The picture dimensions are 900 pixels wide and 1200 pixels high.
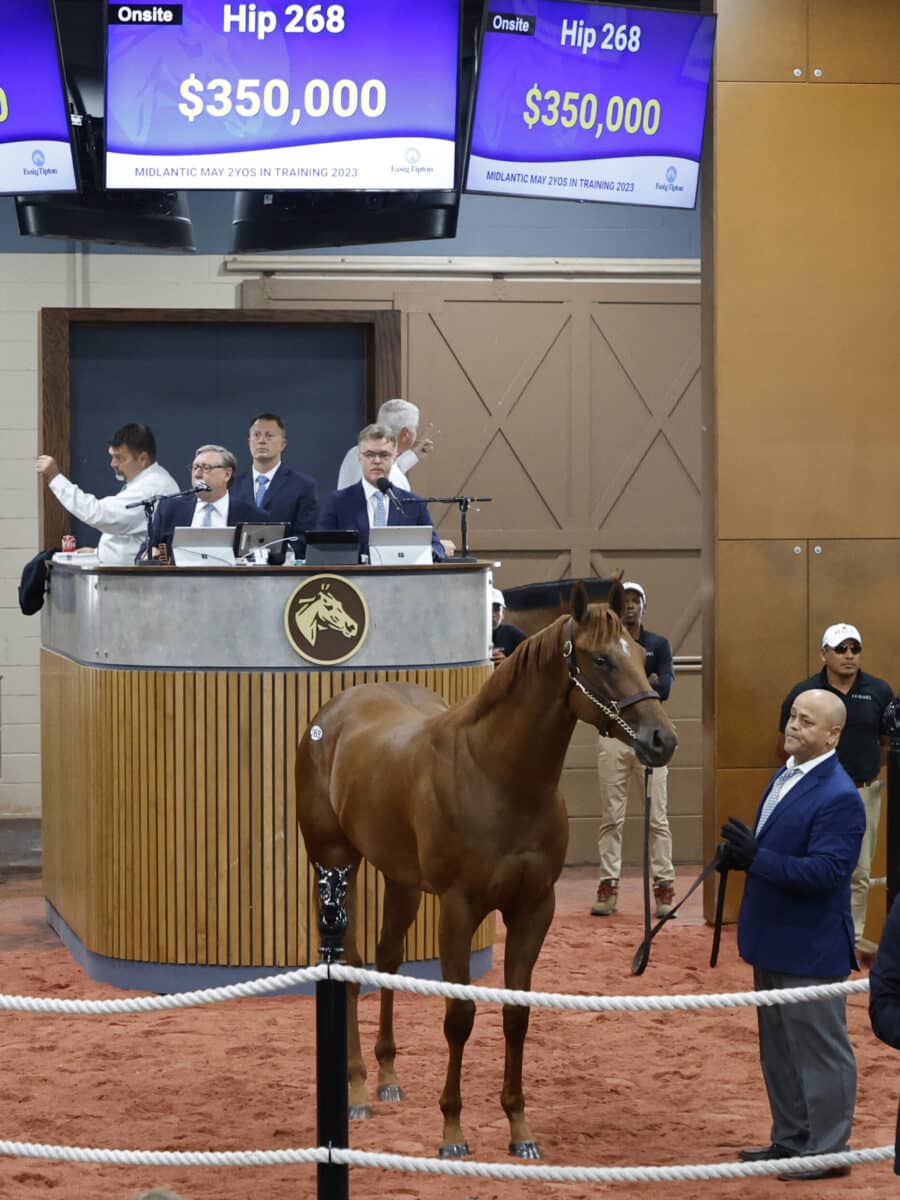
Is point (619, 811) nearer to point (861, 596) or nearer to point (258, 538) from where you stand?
point (861, 596)

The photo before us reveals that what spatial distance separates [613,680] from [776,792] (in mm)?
625

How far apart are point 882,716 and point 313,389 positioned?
15.2 feet

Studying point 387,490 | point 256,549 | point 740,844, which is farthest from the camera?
point 387,490

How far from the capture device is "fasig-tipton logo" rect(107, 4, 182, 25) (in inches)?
313

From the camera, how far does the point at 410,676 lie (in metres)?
7.24

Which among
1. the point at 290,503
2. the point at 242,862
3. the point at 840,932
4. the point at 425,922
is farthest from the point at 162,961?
the point at 840,932

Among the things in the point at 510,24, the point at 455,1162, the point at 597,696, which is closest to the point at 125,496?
the point at 510,24

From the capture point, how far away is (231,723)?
714 centimetres

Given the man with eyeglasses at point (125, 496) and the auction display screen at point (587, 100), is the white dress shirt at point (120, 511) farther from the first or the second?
the auction display screen at point (587, 100)

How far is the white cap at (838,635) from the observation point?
26.7 ft

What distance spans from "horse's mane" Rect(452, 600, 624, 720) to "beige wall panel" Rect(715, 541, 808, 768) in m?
Answer: 3.41

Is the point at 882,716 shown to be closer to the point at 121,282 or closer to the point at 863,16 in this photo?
the point at 863,16

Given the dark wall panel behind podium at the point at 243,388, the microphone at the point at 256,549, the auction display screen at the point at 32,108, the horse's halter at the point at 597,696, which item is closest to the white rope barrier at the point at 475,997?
the horse's halter at the point at 597,696

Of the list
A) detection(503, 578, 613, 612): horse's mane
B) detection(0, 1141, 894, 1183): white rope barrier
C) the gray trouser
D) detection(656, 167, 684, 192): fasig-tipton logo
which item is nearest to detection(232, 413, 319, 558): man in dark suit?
detection(503, 578, 613, 612): horse's mane
